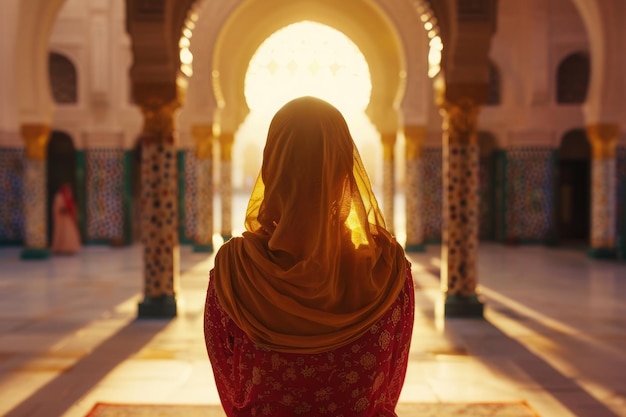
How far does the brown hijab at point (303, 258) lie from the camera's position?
1010 millimetres

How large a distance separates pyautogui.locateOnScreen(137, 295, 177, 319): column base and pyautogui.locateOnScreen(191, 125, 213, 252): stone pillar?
450cm

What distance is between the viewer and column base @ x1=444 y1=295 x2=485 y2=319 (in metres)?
4.49

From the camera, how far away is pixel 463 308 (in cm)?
450

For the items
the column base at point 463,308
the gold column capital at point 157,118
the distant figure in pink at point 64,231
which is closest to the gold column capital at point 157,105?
the gold column capital at point 157,118

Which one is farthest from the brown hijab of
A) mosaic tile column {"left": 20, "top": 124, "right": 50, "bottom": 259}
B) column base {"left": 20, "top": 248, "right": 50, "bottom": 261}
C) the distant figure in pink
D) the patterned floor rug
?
the distant figure in pink

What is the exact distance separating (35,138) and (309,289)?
24.8 feet

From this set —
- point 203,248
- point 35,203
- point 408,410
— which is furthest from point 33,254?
point 408,410

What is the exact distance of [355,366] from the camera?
1064 mm

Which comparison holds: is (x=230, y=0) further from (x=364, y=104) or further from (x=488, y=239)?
(x=488, y=239)

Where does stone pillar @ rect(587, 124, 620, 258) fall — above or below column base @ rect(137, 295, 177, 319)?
above

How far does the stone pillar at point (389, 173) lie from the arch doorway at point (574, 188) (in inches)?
106

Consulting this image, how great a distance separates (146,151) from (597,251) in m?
5.78

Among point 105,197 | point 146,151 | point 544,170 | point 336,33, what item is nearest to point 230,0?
point 336,33

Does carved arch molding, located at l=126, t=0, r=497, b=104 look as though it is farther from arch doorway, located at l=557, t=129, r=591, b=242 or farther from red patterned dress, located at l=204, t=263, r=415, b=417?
arch doorway, located at l=557, t=129, r=591, b=242
